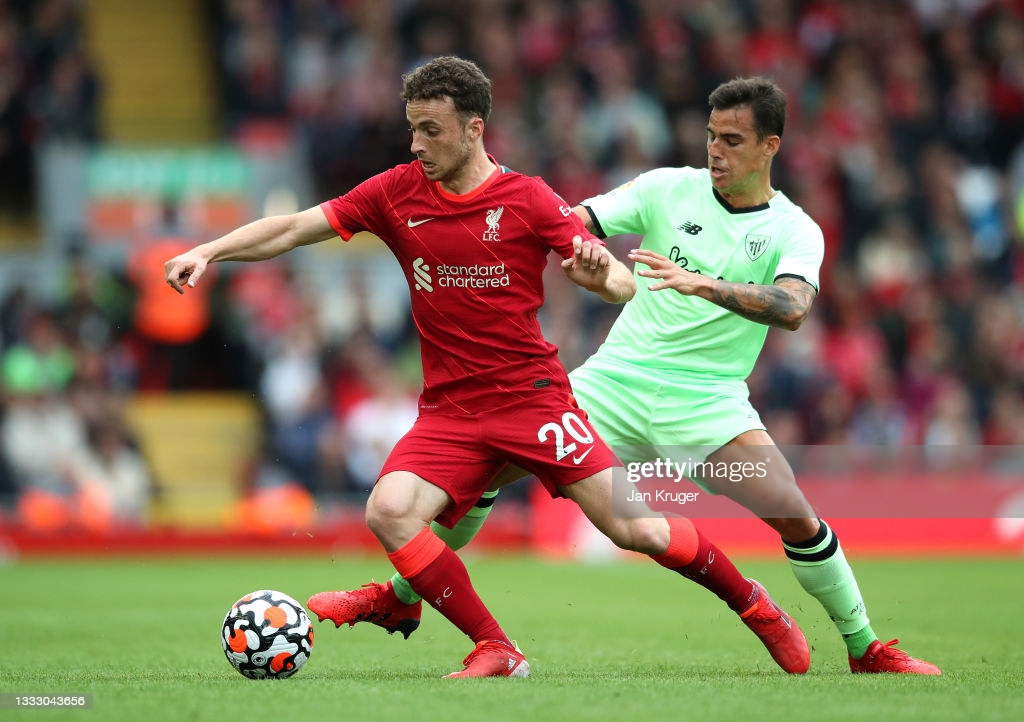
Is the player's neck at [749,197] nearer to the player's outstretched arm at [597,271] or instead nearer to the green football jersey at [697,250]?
the green football jersey at [697,250]

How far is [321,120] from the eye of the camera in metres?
17.9

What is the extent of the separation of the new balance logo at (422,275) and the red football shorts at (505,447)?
1.89 ft

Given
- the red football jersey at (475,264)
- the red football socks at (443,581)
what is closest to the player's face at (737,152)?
the red football jersey at (475,264)

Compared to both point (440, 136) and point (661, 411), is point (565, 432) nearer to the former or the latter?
point (661, 411)

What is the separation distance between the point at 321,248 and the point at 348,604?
11.5 m

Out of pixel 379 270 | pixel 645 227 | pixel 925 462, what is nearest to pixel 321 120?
pixel 379 270

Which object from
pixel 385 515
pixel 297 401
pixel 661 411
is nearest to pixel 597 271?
pixel 661 411

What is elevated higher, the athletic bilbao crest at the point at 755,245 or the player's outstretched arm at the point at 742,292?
the athletic bilbao crest at the point at 755,245

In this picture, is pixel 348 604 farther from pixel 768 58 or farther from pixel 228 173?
pixel 768 58

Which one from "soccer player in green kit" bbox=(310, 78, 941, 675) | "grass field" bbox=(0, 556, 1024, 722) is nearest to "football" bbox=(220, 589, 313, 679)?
"grass field" bbox=(0, 556, 1024, 722)

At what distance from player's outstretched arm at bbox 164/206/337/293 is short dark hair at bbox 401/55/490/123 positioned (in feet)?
2.29

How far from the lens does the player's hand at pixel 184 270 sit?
6.29 m

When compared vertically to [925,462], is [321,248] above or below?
above

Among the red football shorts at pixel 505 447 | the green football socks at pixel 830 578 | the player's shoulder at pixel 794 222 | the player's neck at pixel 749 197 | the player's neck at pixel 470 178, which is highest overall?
the player's neck at pixel 470 178
